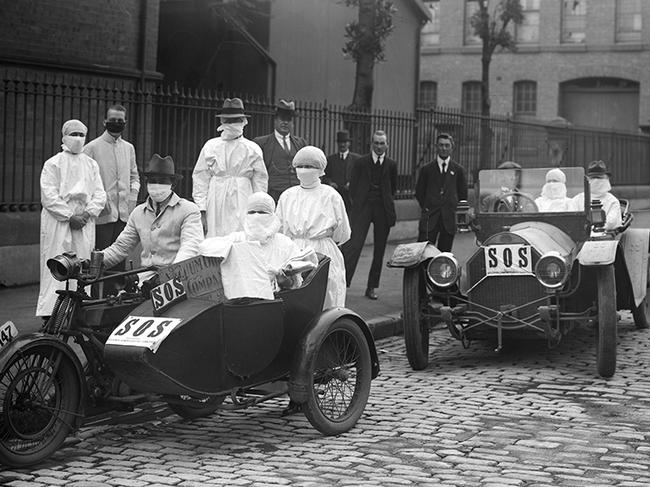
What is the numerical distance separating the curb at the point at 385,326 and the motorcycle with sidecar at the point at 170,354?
3.79 m

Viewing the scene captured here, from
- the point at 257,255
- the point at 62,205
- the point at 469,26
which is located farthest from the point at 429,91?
the point at 257,255

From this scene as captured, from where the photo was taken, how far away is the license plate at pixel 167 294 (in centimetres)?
630

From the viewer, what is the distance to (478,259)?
31.1ft

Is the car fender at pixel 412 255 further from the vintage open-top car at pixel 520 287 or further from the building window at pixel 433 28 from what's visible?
the building window at pixel 433 28

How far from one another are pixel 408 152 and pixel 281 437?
13053mm

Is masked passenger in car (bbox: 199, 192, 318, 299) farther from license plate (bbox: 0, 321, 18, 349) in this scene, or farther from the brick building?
the brick building

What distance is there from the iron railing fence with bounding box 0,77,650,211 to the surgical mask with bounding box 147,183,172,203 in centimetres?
555

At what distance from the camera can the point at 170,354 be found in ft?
20.1

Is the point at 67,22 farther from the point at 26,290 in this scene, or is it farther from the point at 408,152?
the point at 408,152

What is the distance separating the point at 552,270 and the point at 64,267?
163 inches

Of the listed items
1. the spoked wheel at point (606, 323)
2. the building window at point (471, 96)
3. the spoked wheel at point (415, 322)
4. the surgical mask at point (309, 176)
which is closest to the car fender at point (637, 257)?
the spoked wheel at point (606, 323)

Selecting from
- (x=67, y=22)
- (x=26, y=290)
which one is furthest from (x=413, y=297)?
(x=67, y=22)

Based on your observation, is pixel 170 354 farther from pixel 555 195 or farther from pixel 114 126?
pixel 555 195

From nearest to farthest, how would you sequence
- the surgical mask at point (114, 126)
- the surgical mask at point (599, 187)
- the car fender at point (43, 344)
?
the car fender at point (43, 344) → the surgical mask at point (114, 126) → the surgical mask at point (599, 187)
